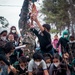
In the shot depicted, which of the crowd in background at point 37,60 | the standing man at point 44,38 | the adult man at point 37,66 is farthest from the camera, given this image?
the standing man at point 44,38

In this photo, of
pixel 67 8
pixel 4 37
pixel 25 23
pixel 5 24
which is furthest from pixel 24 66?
pixel 67 8

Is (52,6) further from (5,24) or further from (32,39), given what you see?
(32,39)

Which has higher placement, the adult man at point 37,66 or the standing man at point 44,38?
the standing man at point 44,38

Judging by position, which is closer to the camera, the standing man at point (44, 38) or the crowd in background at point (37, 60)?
the crowd in background at point (37, 60)

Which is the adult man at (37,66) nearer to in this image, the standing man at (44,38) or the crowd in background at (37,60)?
the crowd in background at (37,60)

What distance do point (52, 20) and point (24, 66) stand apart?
16133 millimetres

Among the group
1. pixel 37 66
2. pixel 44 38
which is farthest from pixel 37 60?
pixel 44 38

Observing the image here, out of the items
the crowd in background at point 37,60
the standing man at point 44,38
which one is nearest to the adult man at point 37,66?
the crowd in background at point 37,60

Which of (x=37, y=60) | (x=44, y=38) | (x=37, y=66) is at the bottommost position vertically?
(x=37, y=66)

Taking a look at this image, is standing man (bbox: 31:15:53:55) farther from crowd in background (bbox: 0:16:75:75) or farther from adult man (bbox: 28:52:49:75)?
adult man (bbox: 28:52:49:75)

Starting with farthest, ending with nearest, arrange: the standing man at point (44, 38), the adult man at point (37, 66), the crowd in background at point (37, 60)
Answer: the standing man at point (44, 38), the adult man at point (37, 66), the crowd in background at point (37, 60)

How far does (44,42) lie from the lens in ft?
21.4

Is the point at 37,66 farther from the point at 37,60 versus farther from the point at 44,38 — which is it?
the point at 44,38

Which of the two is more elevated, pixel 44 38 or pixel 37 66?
pixel 44 38
